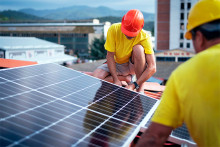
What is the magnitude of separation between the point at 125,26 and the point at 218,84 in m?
3.64

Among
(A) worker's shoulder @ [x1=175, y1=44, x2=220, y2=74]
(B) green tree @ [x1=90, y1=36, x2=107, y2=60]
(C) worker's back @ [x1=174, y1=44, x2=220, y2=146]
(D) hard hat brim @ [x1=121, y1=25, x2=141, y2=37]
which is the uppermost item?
(D) hard hat brim @ [x1=121, y1=25, x2=141, y2=37]

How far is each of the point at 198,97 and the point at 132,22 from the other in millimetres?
3567

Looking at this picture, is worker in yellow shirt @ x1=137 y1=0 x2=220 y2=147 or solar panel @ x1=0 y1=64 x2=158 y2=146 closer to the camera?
worker in yellow shirt @ x1=137 y1=0 x2=220 y2=147

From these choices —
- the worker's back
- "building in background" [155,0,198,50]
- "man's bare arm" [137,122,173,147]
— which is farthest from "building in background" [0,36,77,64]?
the worker's back

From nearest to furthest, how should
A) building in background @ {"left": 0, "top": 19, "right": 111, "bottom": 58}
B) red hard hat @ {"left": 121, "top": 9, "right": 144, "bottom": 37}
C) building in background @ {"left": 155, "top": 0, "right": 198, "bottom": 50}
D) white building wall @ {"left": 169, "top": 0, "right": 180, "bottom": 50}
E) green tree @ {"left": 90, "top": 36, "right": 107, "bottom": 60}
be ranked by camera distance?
red hard hat @ {"left": 121, "top": 9, "right": 144, "bottom": 37}, green tree @ {"left": 90, "top": 36, "right": 107, "bottom": 60}, white building wall @ {"left": 169, "top": 0, "right": 180, "bottom": 50}, building in background @ {"left": 155, "top": 0, "right": 198, "bottom": 50}, building in background @ {"left": 0, "top": 19, "right": 111, "bottom": 58}

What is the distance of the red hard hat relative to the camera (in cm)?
512

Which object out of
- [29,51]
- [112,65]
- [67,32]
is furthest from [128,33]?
[67,32]

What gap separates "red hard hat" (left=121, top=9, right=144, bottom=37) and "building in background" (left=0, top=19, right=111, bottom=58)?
6197cm

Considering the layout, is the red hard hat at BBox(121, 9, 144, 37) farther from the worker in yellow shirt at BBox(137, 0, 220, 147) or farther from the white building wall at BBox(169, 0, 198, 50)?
the white building wall at BBox(169, 0, 198, 50)

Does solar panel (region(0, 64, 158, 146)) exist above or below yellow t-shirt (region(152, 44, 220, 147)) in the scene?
below

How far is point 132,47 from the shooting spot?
5.51 meters

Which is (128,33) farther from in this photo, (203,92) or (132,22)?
(203,92)

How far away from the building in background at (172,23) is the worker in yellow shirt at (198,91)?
6025 centimetres

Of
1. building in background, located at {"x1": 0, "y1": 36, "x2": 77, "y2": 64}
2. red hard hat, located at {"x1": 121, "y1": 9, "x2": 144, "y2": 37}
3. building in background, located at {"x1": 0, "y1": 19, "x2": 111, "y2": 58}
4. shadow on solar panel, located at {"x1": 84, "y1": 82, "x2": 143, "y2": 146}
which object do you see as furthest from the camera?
building in background, located at {"x1": 0, "y1": 19, "x2": 111, "y2": 58}
